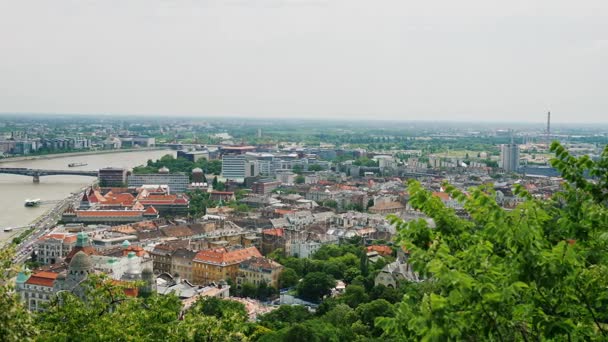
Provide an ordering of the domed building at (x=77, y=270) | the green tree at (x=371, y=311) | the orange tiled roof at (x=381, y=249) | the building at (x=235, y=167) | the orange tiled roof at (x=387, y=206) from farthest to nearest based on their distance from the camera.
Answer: the building at (x=235, y=167), the orange tiled roof at (x=387, y=206), the orange tiled roof at (x=381, y=249), the domed building at (x=77, y=270), the green tree at (x=371, y=311)

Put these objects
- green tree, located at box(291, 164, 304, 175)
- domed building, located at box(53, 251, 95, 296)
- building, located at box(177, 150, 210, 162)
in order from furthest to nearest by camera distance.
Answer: building, located at box(177, 150, 210, 162)
green tree, located at box(291, 164, 304, 175)
domed building, located at box(53, 251, 95, 296)

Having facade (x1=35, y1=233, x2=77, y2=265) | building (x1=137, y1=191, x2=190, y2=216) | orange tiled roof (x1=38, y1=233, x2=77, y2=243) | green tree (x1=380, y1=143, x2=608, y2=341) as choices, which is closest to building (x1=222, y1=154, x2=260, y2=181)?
building (x1=137, y1=191, x2=190, y2=216)

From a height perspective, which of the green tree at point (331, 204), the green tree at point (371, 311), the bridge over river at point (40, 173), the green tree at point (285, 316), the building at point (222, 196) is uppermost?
the green tree at point (371, 311)

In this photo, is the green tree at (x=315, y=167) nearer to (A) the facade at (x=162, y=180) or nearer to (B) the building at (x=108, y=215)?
(A) the facade at (x=162, y=180)

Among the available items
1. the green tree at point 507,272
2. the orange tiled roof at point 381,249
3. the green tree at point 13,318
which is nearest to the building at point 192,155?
the orange tiled roof at point 381,249

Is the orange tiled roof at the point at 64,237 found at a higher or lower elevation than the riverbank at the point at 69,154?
higher

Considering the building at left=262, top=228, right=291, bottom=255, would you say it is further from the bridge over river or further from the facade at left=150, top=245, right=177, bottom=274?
the bridge over river
